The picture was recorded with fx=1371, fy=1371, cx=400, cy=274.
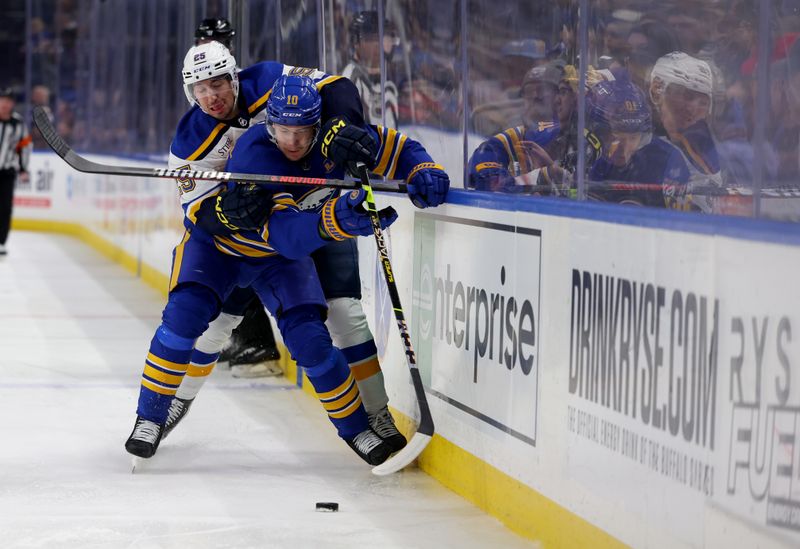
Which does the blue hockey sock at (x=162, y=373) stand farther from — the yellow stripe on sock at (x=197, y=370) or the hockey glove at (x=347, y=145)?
the hockey glove at (x=347, y=145)

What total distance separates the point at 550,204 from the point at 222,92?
1.22 meters

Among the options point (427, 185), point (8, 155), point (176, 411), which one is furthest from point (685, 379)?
point (8, 155)

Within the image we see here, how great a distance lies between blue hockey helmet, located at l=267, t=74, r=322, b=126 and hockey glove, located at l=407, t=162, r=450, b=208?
33cm

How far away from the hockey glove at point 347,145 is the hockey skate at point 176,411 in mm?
1025

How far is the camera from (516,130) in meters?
3.67

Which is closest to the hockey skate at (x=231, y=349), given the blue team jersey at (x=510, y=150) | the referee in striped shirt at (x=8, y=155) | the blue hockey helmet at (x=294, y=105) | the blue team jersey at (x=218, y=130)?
the blue team jersey at (x=218, y=130)

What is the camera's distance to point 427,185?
382 cm

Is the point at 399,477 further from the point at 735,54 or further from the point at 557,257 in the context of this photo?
the point at 735,54

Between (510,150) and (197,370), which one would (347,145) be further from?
(197,370)

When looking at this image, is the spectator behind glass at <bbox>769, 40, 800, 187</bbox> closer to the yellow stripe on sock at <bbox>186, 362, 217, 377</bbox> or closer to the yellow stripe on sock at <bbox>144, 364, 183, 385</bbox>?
the yellow stripe on sock at <bbox>144, 364, 183, 385</bbox>

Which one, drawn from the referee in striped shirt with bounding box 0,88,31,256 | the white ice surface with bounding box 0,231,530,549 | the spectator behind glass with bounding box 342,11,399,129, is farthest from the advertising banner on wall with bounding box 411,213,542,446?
the referee in striped shirt with bounding box 0,88,31,256

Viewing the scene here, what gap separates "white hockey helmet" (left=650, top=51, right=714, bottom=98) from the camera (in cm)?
295

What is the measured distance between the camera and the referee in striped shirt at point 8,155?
11148mm

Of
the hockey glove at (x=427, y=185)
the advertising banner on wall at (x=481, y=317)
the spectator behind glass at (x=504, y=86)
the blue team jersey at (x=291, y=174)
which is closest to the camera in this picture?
the advertising banner on wall at (x=481, y=317)
